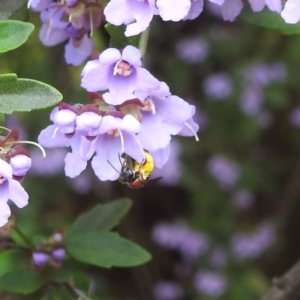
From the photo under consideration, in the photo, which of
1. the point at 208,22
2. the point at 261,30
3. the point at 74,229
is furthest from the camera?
the point at 208,22

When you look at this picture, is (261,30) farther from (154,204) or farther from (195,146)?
(154,204)

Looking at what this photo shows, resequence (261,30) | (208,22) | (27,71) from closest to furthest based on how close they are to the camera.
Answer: (27,71), (261,30), (208,22)

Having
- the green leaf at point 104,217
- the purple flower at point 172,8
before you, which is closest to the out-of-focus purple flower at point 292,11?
the purple flower at point 172,8

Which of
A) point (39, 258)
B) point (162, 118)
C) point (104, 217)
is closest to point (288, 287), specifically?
point (104, 217)

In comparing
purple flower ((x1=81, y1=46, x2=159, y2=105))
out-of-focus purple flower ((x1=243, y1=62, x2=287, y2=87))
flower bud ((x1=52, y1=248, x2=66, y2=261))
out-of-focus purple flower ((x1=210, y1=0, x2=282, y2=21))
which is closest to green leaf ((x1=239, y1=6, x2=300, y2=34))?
out-of-focus purple flower ((x1=210, y1=0, x2=282, y2=21))

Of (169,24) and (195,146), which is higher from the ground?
(169,24)

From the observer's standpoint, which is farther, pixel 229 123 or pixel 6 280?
pixel 229 123

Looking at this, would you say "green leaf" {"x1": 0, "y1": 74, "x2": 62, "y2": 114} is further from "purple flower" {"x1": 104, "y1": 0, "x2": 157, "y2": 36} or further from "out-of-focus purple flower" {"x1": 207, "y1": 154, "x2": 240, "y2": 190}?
→ "out-of-focus purple flower" {"x1": 207, "y1": 154, "x2": 240, "y2": 190}

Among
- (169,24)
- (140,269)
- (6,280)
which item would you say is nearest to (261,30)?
(169,24)

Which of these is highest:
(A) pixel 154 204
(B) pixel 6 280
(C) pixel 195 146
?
(B) pixel 6 280
